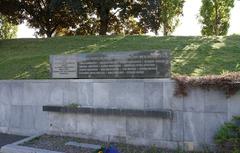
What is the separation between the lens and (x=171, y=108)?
8.06m

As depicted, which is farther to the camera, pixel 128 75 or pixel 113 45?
pixel 113 45

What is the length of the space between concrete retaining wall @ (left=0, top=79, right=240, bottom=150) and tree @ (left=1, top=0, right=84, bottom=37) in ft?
51.4

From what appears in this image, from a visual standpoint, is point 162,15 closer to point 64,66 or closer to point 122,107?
point 64,66

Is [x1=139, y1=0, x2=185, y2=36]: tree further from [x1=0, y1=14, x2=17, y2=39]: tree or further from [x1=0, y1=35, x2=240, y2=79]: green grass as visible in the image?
[x1=0, y1=14, x2=17, y2=39]: tree

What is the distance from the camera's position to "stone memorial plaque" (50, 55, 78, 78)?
31.0 ft

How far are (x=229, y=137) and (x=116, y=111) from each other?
2.42 meters

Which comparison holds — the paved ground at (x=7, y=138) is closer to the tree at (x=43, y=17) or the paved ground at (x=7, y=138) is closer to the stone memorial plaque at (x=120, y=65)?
the stone memorial plaque at (x=120, y=65)

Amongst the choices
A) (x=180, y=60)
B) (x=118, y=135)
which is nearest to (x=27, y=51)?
(x=180, y=60)

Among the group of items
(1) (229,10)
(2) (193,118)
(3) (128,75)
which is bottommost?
(2) (193,118)

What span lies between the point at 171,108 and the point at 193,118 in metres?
0.47

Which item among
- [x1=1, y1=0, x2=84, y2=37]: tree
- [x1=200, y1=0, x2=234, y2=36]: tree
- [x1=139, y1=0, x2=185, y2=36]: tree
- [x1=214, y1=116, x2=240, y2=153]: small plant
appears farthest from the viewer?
[x1=1, y1=0, x2=84, y2=37]: tree

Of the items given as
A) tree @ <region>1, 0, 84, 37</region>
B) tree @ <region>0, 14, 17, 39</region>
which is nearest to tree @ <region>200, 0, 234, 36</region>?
tree @ <region>1, 0, 84, 37</region>

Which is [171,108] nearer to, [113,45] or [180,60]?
[180,60]

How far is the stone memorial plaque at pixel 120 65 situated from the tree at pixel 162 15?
1147cm
